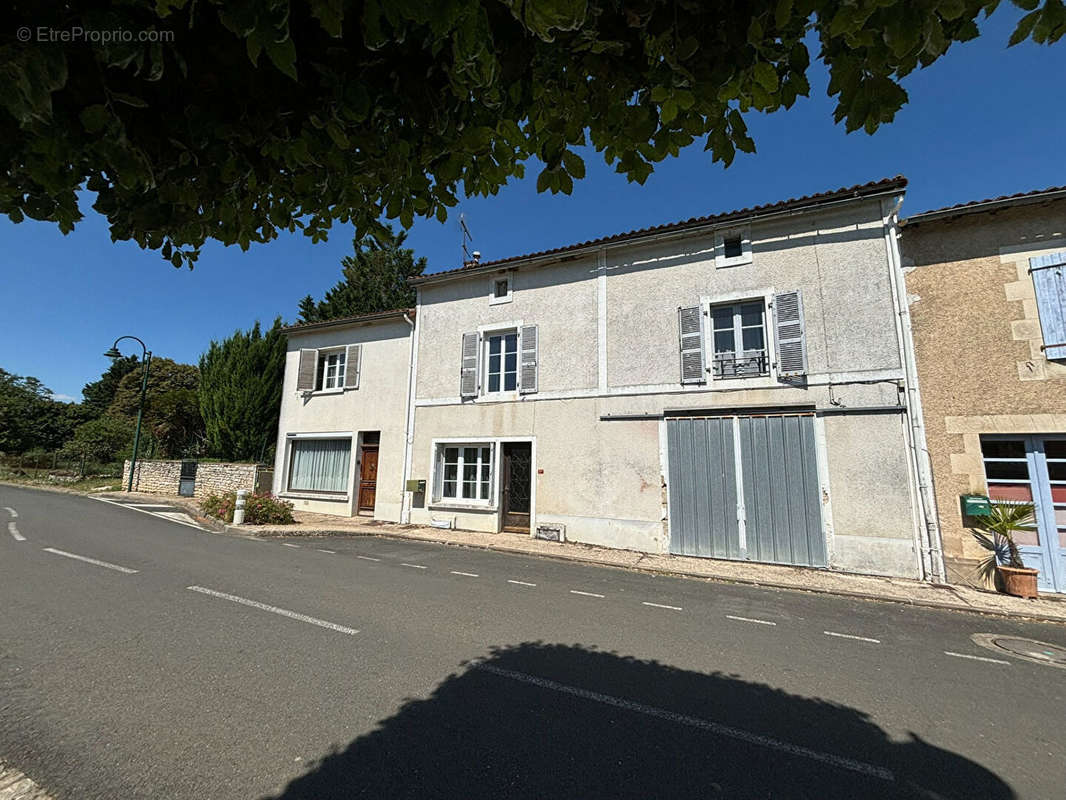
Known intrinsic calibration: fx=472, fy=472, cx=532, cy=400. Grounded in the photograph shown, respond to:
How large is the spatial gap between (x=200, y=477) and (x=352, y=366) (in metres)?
8.52

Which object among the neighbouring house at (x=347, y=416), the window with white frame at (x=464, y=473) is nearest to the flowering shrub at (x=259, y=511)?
the neighbouring house at (x=347, y=416)

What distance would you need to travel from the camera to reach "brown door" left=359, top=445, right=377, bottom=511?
13492mm

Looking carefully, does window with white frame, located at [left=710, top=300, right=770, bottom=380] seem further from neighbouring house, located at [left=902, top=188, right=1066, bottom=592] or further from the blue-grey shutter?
the blue-grey shutter

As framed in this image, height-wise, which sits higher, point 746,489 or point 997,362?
point 997,362

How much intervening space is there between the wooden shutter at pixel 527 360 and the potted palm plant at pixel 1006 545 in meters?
8.31

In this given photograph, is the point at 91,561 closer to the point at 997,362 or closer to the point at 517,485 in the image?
the point at 517,485

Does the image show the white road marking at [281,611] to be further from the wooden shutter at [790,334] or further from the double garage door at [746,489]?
the wooden shutter at [790,334]

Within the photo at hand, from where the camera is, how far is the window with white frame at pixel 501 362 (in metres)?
11.8

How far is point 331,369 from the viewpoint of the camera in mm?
14562

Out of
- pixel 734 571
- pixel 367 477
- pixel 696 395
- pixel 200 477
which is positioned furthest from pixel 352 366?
pixel 734 571

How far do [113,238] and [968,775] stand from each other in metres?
5.19

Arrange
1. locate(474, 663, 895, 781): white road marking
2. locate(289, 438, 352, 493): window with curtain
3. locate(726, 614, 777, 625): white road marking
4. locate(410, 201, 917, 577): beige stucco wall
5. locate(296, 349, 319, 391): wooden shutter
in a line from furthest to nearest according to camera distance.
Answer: locate(296, 349, 319, 391): wooden shutter, locate(289, 438, 352, 493): window with curtain, locate(410, 201, 917, 577): beige stucco wall, locate(726, 614, 777, 625): white road marking, locate(474, 663, 895, 781): white road marking

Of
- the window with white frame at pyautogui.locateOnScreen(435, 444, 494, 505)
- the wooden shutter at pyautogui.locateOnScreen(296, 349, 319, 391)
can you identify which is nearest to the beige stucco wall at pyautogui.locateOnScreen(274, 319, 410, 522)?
the wooden shutter at pyautogui.locateOnScreen(296, 349, 319, 391)

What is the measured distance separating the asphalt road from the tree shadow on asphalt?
0.01 meters
